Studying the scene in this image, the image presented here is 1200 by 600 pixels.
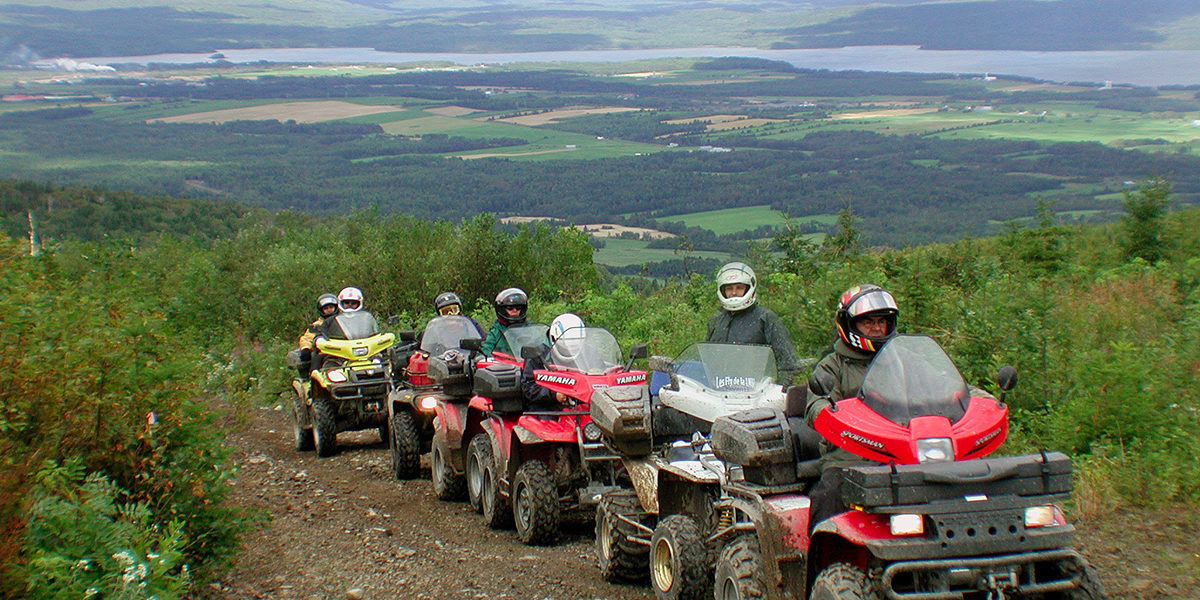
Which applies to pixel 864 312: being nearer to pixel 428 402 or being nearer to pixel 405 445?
pixel 428 402

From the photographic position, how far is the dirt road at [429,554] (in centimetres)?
729

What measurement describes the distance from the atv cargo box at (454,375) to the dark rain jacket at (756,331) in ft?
9.93

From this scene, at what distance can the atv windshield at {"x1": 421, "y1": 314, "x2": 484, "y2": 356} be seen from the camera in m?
13.2

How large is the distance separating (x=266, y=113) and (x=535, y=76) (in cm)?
4380

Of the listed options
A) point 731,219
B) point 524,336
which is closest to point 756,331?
point 524,336

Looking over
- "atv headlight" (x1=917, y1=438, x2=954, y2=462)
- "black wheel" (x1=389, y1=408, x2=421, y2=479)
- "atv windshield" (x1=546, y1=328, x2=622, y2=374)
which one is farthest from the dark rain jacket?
"black wheel" (x1=389, y1=408, x2=421, y2=479)

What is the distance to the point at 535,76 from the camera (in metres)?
157

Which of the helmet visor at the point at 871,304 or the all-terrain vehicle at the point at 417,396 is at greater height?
the helmet visor at the point at 871,304

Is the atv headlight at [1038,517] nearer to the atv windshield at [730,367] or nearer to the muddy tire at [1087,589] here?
the muddy tire at [1087,589]

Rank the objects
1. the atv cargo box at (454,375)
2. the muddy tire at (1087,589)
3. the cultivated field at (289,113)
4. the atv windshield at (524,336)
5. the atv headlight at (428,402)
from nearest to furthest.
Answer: the muddy tire at (1087,589) → the atv windshield at (524,336) → the atv cargo box at (454,375) → the atv headlight at (428,402) → the cultivated field at (289,113)

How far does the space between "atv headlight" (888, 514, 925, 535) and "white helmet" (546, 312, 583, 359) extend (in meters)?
5.02

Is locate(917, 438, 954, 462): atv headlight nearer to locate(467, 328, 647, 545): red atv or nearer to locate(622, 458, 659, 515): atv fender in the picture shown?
locate(622, 458, 659, 515): atv fender

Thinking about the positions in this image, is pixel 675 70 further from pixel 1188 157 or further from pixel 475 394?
pixel 475 394

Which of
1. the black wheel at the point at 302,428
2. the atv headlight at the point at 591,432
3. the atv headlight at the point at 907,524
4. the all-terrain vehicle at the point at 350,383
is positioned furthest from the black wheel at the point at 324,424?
the atv headlight at the point at 907,524
